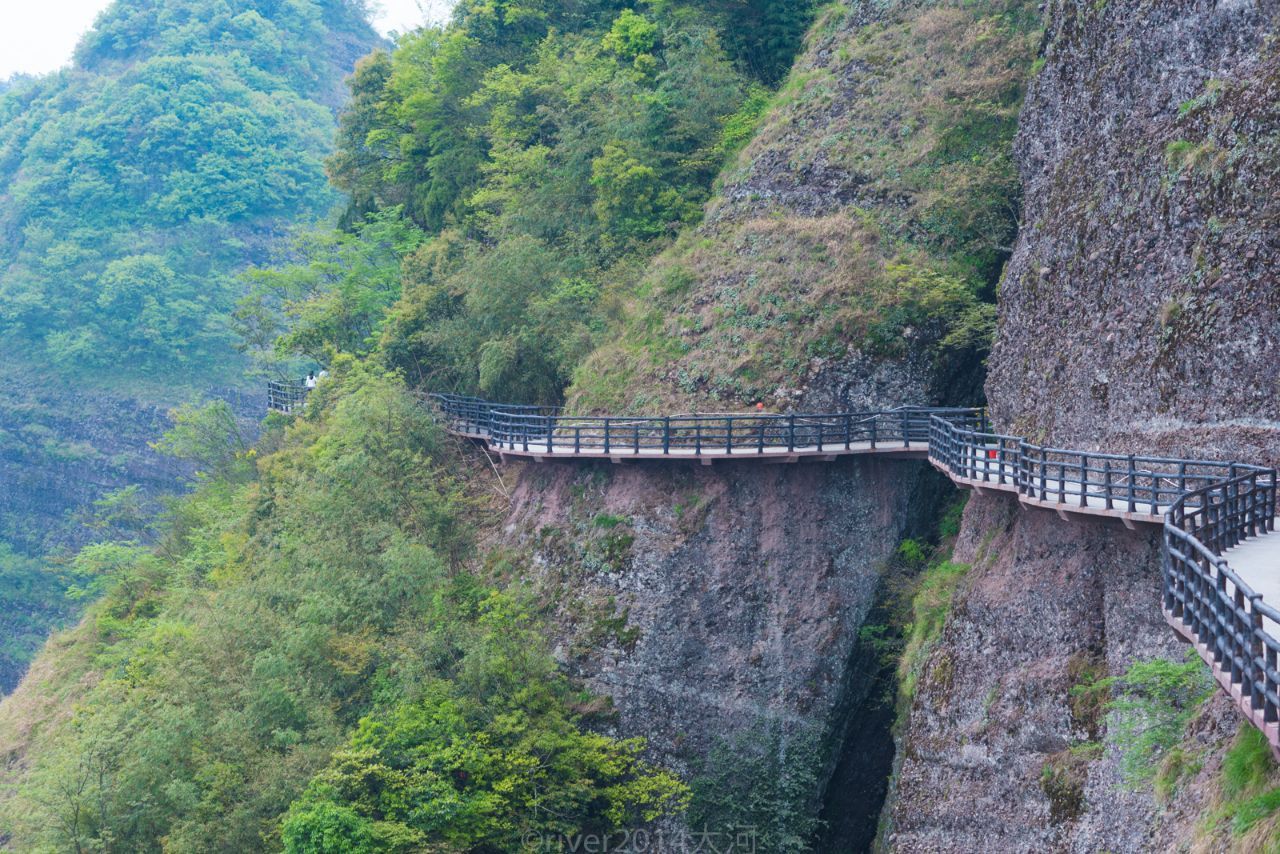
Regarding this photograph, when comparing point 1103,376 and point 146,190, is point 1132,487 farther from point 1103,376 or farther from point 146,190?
point 146,190

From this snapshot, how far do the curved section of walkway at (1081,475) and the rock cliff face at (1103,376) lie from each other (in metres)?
0.91

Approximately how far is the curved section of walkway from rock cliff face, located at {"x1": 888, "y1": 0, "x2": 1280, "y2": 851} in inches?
35.9

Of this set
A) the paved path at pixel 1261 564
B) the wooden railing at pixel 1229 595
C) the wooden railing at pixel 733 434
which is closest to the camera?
the wooden railing at pixel 1229 595

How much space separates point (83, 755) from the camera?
29312mm

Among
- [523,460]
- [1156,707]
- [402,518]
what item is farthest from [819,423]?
[1156,707]

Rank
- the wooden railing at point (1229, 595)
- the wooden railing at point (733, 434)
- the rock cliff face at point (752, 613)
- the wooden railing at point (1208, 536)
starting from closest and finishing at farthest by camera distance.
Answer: the wooden railing at point (1229, 595), the wooden railing at point (1208, 536), the wooden railing at point (733, 434), the rock cliff face at point (752, 613)

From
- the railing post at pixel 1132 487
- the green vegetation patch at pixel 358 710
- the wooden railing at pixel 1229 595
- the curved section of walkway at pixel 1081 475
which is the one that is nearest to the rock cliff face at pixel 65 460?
the green vegetation patch at pixel 358 710

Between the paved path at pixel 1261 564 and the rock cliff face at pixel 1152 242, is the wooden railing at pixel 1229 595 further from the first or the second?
the rock cliff face at pixel 1152 242

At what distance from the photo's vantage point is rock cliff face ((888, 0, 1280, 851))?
60.9 ft

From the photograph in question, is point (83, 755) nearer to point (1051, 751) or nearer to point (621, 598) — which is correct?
point (621, 598)

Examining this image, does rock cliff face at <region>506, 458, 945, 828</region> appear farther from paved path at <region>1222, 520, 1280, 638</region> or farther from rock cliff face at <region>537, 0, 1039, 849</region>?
paved path at <region>1222, 520, 1280, 638</region>

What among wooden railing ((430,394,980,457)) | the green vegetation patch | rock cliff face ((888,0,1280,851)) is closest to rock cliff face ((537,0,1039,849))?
wooden railing ((430,394,980,457))

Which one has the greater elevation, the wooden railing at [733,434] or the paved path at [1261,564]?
the wooden railing at [733,434]

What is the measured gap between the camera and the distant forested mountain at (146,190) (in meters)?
88.9
